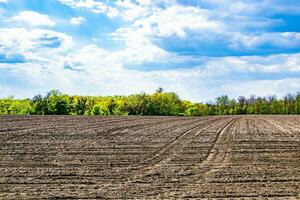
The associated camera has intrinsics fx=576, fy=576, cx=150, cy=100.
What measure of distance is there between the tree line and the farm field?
71.4 metres

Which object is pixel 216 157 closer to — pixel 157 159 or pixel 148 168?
pixel 157 159

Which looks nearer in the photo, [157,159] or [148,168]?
[148,168]

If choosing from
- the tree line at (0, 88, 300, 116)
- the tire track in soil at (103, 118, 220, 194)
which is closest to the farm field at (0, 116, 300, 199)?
the tire track in soil at (103, 118, 220, 194)

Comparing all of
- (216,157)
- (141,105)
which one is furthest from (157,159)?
(141,105)

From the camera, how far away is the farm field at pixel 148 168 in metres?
13.7

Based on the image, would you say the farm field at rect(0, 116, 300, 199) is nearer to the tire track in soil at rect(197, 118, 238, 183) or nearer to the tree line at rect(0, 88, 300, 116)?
the tire track in soil at rect(197, 118, 238, 183)

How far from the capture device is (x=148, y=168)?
57.7ft

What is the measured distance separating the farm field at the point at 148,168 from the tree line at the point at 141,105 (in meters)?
71.4

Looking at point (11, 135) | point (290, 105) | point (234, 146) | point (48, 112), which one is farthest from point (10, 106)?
point (234, 146)

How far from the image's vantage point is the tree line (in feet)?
324

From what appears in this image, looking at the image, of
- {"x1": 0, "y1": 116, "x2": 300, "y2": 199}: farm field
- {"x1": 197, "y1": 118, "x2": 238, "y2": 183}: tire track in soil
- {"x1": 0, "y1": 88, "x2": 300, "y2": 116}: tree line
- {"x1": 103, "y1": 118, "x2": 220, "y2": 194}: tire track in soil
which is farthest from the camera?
{"x1": 0, "y1": 88, "x2": 300, "y2": 116}: tree line

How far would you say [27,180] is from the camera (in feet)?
50.7

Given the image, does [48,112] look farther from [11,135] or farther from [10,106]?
[11,135]

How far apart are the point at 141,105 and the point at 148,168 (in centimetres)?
8919
